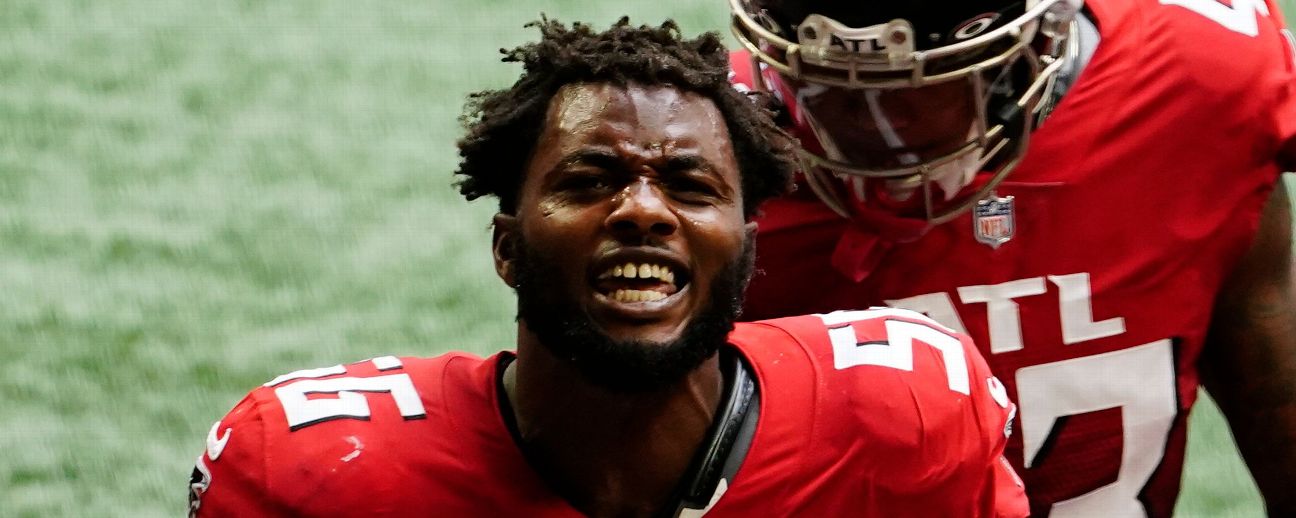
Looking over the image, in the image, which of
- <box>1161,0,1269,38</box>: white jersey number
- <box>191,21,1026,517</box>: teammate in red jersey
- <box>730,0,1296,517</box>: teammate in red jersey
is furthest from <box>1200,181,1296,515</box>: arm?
<box>191,21,1026,517</box>: teammate in red jersey

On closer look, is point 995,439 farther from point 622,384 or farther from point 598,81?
point 598,81

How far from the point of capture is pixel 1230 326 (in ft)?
9.74

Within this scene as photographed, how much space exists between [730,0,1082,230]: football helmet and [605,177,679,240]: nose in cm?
56

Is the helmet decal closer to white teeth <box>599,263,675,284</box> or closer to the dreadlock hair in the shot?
the dreadlock hair

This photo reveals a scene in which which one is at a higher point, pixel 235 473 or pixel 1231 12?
pixel 1231 12

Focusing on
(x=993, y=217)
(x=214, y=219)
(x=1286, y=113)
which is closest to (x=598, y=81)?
(x=993, y=217)

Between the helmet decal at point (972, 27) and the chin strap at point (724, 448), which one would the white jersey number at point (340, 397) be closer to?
the chin strap at point (724, 448)

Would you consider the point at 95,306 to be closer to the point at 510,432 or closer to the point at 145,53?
the point at 145,53

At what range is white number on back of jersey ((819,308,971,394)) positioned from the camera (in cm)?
246

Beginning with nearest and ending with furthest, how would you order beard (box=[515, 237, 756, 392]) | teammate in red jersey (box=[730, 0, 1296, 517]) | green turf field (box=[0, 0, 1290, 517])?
beard (box=[515, 237, 756, 392]) < teammate in red jersey (box=[730, 0, 1296, 517]) < green turf field (box=[0, 0, 1290, 517])

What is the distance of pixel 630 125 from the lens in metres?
2.27

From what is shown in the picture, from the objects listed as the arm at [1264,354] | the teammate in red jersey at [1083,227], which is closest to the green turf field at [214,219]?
the arm at [1264,354]

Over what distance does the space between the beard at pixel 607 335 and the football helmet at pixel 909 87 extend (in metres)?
0.52

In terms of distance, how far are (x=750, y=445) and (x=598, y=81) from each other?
0.44m
